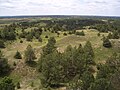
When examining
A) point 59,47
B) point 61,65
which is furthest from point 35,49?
point 61,65

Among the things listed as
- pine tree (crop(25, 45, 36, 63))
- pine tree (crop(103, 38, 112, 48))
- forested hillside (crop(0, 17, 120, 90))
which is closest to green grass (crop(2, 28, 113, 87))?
forested hillside (crop(0, 17, 120, 90))

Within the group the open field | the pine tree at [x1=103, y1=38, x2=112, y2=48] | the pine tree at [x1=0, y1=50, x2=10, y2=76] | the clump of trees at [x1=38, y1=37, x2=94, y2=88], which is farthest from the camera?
the pine tree at [x1=103, y1=38, x2=112, y2=48]

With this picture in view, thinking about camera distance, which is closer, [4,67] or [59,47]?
[4,67]

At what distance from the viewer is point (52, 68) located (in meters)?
67.9

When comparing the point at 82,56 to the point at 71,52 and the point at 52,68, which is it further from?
the point at 52,68

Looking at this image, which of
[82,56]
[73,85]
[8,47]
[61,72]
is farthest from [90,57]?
[8,47]

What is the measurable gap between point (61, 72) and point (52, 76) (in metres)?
3.45

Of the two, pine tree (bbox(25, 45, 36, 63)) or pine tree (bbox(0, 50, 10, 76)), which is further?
pine tree (bbox(25, 45, 36, 63))

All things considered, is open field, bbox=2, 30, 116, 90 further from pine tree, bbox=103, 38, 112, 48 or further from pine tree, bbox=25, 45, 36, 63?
pine tree, bbox=25, 45, 36, 63

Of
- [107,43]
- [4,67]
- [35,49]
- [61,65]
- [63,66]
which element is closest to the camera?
[61,65]

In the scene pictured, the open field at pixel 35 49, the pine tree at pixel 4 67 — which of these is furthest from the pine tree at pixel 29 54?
the pine tree at pixel 4 67

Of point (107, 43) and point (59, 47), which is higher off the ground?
point (107, 43)

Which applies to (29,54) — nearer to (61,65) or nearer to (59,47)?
(61,65)

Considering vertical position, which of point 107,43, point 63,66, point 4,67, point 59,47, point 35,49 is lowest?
point 4,67
